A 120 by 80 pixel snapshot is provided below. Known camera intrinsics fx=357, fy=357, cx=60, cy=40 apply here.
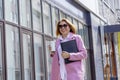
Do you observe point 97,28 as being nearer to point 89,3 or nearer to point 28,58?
point 89,3

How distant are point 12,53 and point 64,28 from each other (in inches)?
122

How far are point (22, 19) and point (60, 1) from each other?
134 inches

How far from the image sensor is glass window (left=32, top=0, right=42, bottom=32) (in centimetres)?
916

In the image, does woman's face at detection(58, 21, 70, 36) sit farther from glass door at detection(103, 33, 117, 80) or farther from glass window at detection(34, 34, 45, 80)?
glass door at detection(103, 33, 117, 80)

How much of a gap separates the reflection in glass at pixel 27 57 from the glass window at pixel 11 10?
0.64 meters

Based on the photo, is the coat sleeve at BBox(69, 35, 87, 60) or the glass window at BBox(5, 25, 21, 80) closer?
the coat sleeve at BBox(69, 35, 87, 60)

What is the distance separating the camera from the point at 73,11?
13.3 m

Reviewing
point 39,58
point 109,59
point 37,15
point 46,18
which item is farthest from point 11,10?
point 109,59

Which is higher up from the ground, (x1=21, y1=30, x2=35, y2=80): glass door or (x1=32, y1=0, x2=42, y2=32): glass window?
(x1=32, y1=0, x2=42, y2=32): glass window

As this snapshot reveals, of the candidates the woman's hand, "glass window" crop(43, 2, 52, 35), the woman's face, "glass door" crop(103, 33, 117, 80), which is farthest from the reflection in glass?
"glass door" crop(103, 33, 117, 80)

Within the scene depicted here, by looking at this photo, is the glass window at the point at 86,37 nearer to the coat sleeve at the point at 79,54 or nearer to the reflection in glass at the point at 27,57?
the reflection in glass at the point at 27,57

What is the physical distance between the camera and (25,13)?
27.9ft

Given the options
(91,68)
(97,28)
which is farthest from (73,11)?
(97,28)

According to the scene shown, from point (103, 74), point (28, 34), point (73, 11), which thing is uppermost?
point (73, 11)
